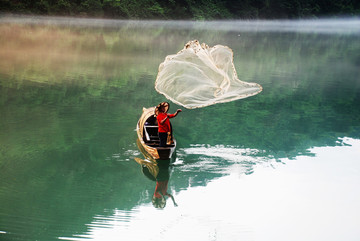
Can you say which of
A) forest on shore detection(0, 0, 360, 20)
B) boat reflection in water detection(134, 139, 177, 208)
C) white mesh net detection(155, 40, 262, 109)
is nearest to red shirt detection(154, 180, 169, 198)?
boat reflection in water detection(134, 139, 177, 208)

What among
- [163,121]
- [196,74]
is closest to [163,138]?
[163,121]

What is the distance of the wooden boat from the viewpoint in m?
10.2

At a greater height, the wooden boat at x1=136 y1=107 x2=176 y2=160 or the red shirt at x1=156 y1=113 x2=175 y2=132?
the red shirt at x1=156 y1=113 x2=175 y2=132

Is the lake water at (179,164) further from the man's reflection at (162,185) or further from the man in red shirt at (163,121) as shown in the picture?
the man in red shirt at (163,121)

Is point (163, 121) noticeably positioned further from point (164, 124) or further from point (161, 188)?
Result: point (161, 188)

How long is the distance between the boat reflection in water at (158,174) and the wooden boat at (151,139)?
0.64 feet

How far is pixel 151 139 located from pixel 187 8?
205 feet

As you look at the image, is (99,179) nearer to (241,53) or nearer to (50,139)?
(50,139)

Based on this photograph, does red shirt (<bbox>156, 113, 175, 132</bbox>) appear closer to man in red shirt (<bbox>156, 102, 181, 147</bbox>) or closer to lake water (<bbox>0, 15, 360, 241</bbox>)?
man in red shirt (<bbox>156, 102, 181, 147</bbox>)

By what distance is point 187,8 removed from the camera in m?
70.7

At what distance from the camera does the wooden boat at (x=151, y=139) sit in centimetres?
1024

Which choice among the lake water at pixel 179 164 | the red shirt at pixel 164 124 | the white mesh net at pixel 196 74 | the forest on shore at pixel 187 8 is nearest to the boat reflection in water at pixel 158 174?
the lake water at pixel 179 164

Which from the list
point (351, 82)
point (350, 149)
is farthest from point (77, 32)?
point (350, 149)

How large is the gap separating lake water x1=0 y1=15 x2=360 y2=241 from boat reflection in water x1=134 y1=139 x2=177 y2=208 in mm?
144
